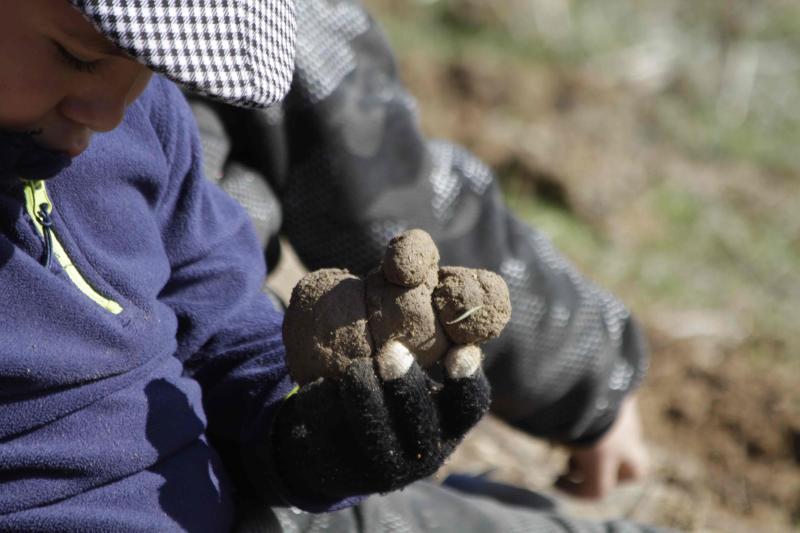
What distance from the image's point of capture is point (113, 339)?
1.30 m

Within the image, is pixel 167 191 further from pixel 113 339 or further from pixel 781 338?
pixel 781 338

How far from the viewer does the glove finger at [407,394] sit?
1148 millimetres

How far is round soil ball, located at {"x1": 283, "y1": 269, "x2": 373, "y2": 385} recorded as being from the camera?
3.87 ft

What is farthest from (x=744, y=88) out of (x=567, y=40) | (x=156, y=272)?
(x=156, y=272)

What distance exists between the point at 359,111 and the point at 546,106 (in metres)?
2.48

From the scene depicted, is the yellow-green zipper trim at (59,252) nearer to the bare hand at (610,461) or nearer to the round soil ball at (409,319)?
the round soil ball at (409,319)

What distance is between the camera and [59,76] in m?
1.09

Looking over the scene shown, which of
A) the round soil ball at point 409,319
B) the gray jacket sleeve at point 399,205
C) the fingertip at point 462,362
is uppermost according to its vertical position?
the round soil ball at point 409,319

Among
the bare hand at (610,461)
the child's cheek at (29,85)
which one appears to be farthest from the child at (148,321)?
the bare hand at (610,461)

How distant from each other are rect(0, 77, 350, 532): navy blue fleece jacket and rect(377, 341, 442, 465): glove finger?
28 centimetres

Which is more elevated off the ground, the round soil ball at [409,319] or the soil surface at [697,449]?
the round soil ball at [409,319]

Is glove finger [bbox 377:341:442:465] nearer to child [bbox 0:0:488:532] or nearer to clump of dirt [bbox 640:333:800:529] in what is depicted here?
child [bbox 0:0:488:532]

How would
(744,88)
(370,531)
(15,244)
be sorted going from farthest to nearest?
(744,88)
(370,531)
(15,244)

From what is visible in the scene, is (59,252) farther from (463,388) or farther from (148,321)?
(463,388)
